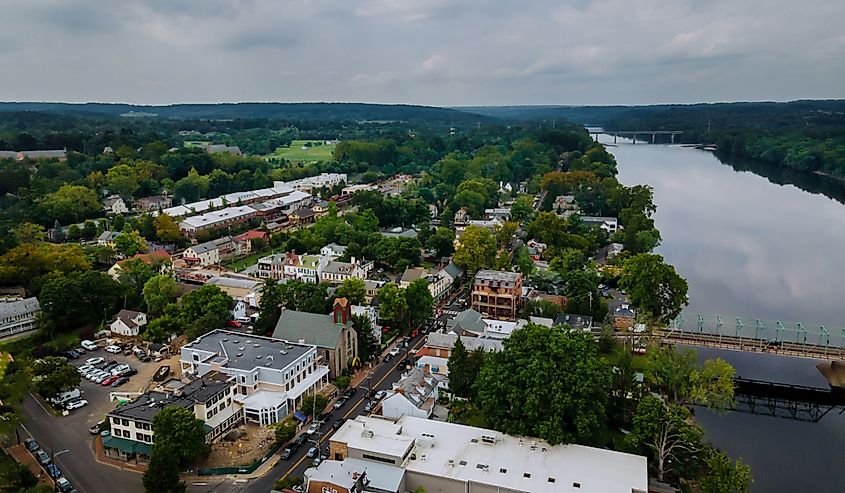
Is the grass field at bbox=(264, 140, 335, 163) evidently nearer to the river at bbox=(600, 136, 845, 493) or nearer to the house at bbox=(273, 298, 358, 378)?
the river at bbox=(600, 136, 845, 493)

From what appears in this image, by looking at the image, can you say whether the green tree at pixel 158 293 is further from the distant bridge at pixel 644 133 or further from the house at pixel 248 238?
the distant bridge at pixel 644 133

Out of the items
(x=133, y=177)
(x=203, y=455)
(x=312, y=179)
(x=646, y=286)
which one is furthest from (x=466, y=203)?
(x=203, y=455)

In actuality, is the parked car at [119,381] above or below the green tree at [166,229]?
below

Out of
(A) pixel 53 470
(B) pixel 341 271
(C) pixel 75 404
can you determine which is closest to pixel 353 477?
(A) pixel 53 470

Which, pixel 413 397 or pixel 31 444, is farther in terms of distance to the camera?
pixel 413 397

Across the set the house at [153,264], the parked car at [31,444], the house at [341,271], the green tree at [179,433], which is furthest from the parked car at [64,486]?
the house at [341,271]

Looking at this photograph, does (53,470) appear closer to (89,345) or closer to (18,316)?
(89,345)

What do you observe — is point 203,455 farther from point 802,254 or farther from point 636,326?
point 802,254

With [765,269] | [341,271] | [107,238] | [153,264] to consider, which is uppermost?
[107,238]
